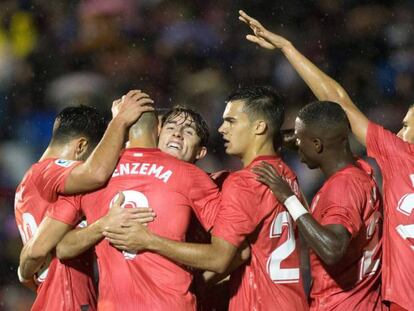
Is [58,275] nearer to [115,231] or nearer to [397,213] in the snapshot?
[115,231]

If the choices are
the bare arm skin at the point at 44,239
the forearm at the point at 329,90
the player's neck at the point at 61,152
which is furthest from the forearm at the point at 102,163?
the forearm at the point at 329,90

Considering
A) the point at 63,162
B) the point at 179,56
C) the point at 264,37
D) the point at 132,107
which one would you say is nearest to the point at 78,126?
the point at 63,162

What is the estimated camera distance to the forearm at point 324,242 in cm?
416

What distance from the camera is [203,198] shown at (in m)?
4.37

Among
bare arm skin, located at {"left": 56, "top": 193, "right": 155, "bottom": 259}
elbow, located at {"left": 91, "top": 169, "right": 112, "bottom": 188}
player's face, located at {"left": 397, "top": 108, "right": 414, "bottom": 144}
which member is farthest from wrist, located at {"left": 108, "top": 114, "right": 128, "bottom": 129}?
player's face, located at {"left": 397, "top": 108, "right": 414, "bottom": 144}

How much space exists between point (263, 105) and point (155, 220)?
85 centimetres

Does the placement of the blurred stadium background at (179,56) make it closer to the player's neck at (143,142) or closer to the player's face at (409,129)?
the player's face at (409,129)

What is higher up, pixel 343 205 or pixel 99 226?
pixel 343 205

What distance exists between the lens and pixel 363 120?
4863 millimetres

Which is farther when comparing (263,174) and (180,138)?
(180,138)

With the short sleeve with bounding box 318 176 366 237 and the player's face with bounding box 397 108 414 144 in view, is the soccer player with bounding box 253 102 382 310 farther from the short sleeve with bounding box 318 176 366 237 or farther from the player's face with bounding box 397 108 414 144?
the player's face with bounding box 397 108 414 144

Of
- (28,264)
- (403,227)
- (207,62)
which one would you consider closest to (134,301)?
(28,264)

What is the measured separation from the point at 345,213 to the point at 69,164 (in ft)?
4.80

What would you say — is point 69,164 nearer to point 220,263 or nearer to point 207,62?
point 220,263
